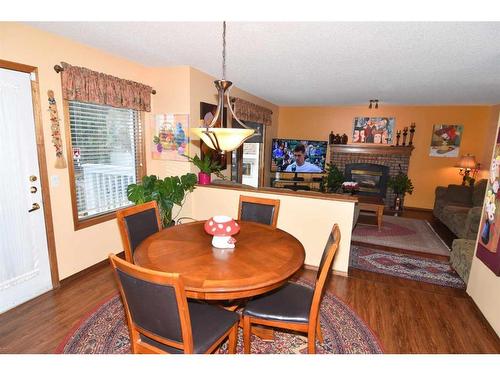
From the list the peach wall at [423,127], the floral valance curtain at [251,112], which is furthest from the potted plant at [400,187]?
the floral valance curtain at [251,112]

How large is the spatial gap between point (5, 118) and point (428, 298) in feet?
13.3

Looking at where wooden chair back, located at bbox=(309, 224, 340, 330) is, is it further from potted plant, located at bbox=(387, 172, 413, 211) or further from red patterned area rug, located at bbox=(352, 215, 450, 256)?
potted plant, located at bbox=(387, 172, 413, 211)

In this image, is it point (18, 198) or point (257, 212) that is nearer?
point (18, 198)

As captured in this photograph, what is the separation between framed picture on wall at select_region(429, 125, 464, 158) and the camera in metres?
5.62

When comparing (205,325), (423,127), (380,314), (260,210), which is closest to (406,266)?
(380,314)

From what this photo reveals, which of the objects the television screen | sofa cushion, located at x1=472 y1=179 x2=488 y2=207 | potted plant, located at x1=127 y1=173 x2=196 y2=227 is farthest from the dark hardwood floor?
the television screen

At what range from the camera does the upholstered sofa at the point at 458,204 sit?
422 cm

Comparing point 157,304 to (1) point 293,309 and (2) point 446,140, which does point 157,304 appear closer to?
(1) point 293,309

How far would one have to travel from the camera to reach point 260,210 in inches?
101

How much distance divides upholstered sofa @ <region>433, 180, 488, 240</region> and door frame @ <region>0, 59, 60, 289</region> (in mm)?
5027

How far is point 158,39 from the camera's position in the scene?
2.43 metres

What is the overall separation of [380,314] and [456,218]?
2.96 m
